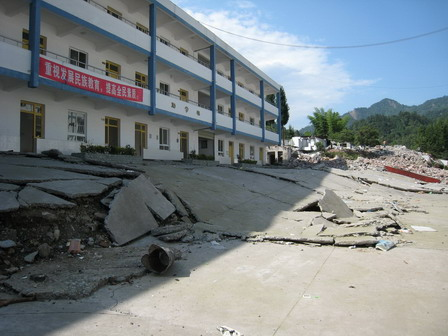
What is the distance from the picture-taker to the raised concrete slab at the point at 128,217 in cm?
537

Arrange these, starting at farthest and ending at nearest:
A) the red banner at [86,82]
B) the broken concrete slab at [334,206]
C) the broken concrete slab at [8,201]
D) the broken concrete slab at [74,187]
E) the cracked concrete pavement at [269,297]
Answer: the red banner at [86,82]
the broken concrete slab at [334,206]
the broken concrete slab at [74,187]
the broken concrete slab at [8,201]
the cracked concrete pavement at [269,297]

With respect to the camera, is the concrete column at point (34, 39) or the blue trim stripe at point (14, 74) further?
the concrete column at point (34, 39)

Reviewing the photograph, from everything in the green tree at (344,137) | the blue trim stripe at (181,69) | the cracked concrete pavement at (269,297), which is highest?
the blue trim stripe at (181,69)

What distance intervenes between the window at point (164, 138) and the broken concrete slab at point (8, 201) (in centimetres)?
1440

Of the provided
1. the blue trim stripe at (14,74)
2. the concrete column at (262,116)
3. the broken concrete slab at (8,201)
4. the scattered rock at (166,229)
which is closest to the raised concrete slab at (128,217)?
the scattered rock at (166,229)

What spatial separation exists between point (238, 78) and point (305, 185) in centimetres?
1807

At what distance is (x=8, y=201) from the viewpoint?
4707mm

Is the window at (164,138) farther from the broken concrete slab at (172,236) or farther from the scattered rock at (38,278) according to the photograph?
the scattered rock at (38,278)

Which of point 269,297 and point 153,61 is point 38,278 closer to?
point 269,297

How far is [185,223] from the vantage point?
6.39 meters

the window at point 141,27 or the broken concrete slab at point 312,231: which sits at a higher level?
the window at point 141,27

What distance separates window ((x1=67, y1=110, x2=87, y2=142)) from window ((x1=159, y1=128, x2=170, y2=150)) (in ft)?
17.5

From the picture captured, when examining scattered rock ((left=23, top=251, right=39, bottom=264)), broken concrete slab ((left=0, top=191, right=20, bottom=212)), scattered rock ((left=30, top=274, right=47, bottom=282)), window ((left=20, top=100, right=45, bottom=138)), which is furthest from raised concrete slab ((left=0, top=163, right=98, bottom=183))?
window ((left=20, top=100, right=45, bottom=138))

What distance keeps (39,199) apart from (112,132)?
38.7 ft
